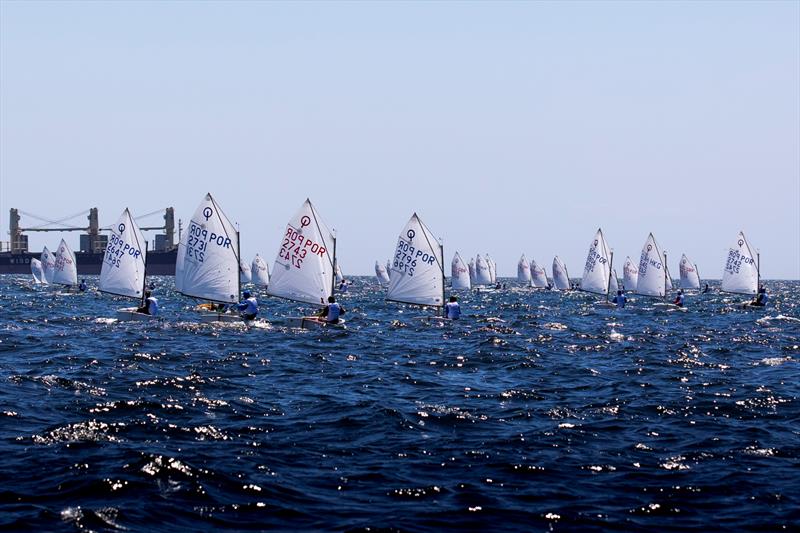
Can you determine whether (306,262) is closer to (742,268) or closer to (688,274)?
(742,268)

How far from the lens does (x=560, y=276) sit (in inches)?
5354

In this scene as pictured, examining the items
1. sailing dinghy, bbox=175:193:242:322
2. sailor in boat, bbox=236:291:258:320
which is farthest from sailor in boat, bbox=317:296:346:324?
sailing dinghy, bbox=175:193:242:322

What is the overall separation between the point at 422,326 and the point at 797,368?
23531mm

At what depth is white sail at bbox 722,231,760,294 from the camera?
84688mm

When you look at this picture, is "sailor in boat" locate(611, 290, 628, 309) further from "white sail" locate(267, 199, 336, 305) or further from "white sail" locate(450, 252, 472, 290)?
"white sail" locate(450, 252, 472, 290)

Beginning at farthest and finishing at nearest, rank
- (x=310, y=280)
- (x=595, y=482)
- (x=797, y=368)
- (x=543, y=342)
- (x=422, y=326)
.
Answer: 1. (x=422, y=326)
2. (x=310, y=280)
3. (x=543, y=342)
4. (x=797, y=368)
5. (x=595, y=482)

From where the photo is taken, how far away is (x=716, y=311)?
77.8 metres

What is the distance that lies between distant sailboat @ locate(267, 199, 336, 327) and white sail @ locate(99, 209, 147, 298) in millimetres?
9423

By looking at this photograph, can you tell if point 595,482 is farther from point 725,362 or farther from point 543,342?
point 543,342

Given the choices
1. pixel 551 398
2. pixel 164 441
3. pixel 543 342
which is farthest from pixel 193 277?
pixel 164 441

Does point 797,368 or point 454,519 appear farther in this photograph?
point 797,368

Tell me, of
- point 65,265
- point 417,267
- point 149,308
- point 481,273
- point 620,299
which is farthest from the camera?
point 481,273

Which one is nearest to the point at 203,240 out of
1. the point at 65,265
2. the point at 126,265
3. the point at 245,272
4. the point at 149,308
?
the point at 149,308

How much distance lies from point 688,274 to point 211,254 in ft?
290
